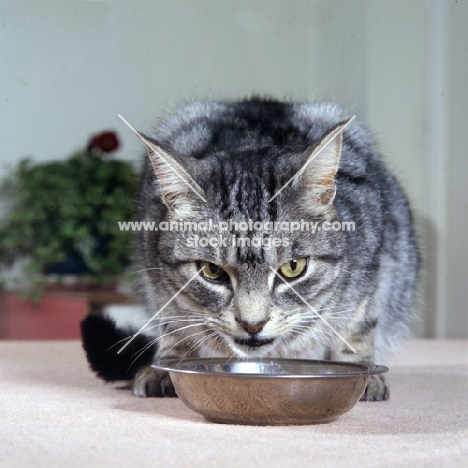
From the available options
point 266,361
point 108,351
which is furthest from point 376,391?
point 108,351

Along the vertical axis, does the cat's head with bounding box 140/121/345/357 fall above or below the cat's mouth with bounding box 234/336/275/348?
above

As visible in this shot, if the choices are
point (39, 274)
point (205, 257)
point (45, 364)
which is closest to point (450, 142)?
point (205, 257)

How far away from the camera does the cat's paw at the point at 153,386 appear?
4.96 ft

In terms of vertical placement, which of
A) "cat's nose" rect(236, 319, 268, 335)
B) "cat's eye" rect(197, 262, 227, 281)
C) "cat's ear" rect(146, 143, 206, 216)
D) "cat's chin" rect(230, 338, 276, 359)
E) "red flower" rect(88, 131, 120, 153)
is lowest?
"cat's chin" rect(230, 338, 276, 359)

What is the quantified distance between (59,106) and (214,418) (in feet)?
2.42

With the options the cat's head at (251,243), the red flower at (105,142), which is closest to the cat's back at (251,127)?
the cat's head at (251,243)

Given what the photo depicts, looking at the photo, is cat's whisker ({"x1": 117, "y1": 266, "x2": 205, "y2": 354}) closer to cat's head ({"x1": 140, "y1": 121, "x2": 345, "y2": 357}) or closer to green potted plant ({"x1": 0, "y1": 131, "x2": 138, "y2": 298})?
cat's head ({"x1": 140, "y1": 121, "x2": 345, "y2": 357})

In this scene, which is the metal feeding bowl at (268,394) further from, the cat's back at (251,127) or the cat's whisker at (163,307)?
the cat's back at (251,127)

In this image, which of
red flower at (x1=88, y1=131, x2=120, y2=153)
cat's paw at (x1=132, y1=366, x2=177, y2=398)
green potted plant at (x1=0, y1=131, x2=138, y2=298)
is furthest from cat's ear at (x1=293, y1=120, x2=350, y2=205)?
green potted plant at (x1=0, y1=131, x2=138, y2=298)

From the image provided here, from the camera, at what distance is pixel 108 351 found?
5.11 ft

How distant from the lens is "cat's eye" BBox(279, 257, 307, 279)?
4.38ft

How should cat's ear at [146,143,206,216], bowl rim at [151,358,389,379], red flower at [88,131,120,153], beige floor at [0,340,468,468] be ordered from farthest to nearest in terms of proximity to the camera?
red flower at [88,131,120,153], cat's ear at [146,143,206,216], bowl rim at [151,358,389,379], beige floor at [0,340,468,468]

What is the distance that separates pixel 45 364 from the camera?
1.95 m

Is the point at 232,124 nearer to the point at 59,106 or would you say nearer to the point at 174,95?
the point at 174,95
